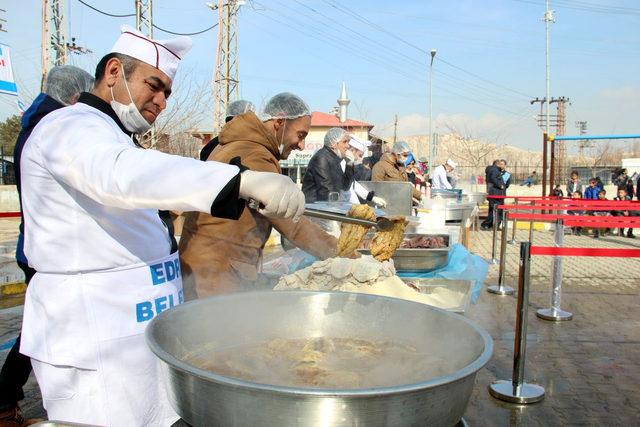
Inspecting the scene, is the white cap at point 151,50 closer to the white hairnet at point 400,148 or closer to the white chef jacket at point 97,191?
the white chef jacket at point 97,191

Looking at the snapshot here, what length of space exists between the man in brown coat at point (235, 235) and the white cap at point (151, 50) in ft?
2.15

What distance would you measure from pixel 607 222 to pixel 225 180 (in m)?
5.17

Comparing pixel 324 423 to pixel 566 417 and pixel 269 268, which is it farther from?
pixel 269 268

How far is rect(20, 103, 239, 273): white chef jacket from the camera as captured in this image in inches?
49.7

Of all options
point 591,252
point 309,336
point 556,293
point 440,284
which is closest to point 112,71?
point 309,336

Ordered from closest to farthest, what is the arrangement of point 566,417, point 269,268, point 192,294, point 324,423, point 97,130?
1. point 324,423
2. point 97,130
3. point 192,294
4. point 566,417
5. point 269,268

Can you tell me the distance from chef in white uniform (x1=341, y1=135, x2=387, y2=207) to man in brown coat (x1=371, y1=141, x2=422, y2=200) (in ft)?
2.07

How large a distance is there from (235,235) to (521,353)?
7.65ft

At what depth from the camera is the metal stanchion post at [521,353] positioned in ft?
12.4

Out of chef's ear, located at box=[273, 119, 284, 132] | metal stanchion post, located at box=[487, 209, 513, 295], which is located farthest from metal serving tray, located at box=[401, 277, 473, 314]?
metal stanchion post, located at box=[487, 209, 513, 295]

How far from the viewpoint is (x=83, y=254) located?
1.70 metres

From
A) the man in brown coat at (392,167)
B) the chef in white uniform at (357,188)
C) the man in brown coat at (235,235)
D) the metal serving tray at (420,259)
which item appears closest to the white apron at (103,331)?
the man in brown coat at (235,235)

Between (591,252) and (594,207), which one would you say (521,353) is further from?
(594,207)

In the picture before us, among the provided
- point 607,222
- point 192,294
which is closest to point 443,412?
point 192,294
